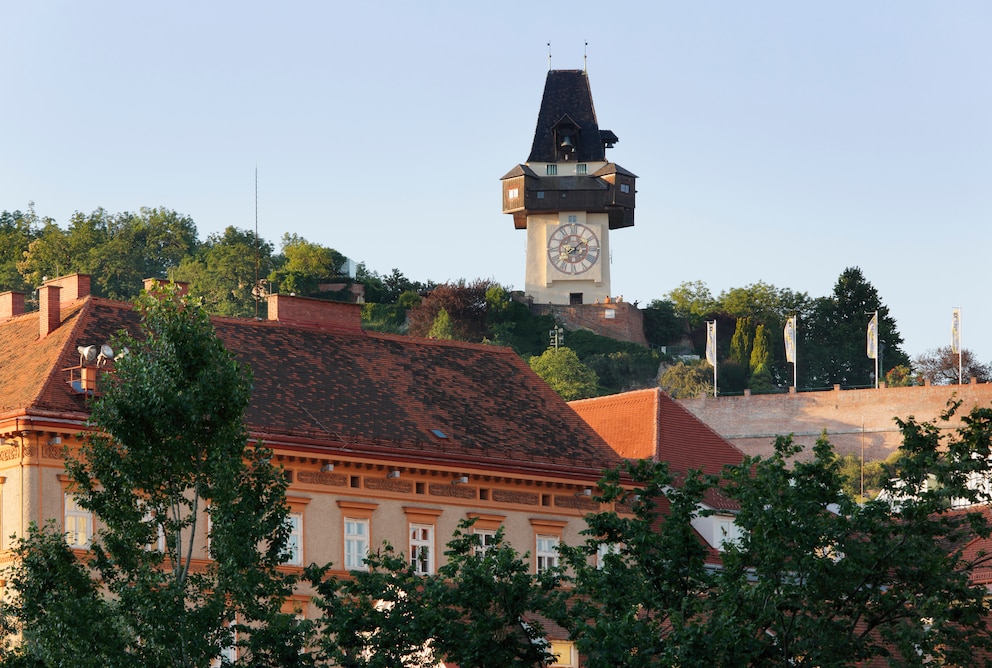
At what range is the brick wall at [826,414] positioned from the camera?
332ft

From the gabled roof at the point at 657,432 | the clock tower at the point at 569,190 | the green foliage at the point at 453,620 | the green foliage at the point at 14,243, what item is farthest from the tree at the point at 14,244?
the green foliage at the point at 453,620

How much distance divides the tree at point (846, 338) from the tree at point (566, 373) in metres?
17.2

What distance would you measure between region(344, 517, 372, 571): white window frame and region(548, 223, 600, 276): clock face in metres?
75.9

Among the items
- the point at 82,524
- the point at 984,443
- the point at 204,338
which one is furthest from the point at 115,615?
the point at 82,524

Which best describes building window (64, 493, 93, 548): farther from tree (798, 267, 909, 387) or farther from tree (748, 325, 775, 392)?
tree (798, 267, 909, 387)

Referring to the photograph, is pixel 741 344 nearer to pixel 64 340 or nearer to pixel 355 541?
pixel 355 541

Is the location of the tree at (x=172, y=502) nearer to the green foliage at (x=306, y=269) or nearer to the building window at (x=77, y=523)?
the building window at (x=77, y=523)

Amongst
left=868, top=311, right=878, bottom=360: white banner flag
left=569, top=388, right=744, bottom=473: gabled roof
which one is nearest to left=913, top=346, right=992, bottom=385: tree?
left=868, top=311, right=878, bottom=360: white banner flag

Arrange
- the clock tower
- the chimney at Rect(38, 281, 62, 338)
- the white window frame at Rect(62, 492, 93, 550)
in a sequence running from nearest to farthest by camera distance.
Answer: the white window frame at Rect(62, 492, 93, 550) < the chimney at Rect(38, 281, 62, 338) < the clock tower

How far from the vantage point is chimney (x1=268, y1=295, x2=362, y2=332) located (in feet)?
146

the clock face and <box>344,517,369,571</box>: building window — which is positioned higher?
the clock face

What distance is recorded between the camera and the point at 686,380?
111m

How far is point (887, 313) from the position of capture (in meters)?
120

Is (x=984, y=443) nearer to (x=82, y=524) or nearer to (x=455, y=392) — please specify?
(x=82, y=524)
